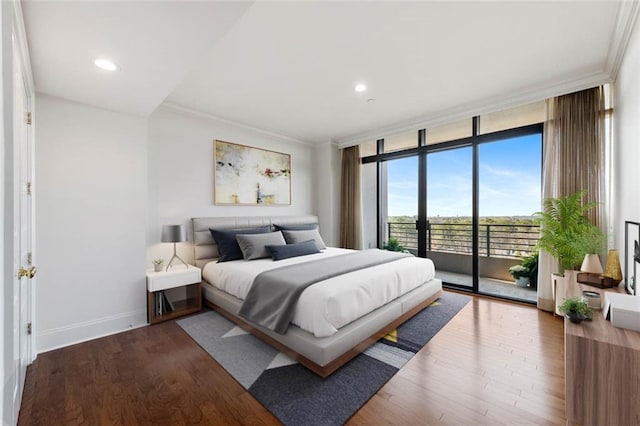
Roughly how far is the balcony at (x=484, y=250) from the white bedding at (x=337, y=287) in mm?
1187

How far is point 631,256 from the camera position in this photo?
6.46 ft

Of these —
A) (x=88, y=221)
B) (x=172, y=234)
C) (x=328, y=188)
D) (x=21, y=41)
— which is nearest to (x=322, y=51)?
(x=21, y=41)

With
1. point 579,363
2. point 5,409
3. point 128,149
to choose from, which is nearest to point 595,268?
point 579,363

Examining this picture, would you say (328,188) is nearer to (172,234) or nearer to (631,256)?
(172,234)

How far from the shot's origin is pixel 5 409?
1022 mm

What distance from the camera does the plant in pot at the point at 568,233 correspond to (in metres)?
2.62

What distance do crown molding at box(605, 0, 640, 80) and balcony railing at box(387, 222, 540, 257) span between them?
2000 millimetres

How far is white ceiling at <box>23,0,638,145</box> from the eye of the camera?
1.63m

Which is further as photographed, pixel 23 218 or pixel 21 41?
pixel 23 218

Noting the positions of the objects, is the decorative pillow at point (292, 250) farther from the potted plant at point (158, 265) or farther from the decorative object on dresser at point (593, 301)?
the decorative object on dresser at point (593, 301)

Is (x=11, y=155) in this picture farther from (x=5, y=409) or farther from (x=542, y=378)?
(x=542, y=378)

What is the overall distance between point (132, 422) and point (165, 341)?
1.05 meters

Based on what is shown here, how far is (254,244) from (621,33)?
3939 mm

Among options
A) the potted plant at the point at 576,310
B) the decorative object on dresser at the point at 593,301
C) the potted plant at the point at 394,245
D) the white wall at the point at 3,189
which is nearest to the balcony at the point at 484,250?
the potted plant at the point at 394,245
